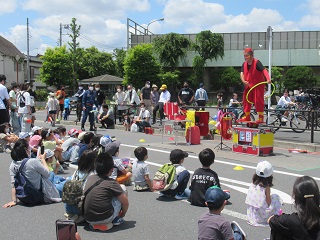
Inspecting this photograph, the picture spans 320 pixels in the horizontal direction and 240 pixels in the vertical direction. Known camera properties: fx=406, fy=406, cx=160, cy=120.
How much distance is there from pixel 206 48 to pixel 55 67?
18729mm

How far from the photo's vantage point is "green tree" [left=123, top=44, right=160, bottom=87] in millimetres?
44438

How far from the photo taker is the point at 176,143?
13195 mm

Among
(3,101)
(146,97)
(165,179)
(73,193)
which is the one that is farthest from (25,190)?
(146,97)

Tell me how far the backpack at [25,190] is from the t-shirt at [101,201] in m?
1.51

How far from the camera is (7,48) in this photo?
59.2 metres

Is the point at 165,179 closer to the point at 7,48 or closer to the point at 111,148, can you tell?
the point at 111,148

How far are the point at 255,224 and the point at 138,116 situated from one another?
1238 cm

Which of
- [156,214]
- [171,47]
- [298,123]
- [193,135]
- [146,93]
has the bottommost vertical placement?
[156,214]

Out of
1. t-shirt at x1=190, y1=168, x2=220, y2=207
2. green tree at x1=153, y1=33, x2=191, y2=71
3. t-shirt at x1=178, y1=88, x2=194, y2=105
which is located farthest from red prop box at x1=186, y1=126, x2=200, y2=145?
green tree at x1=153, y1=33, x2=191, y2=71

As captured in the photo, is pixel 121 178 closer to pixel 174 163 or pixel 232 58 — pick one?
pixel 174 163

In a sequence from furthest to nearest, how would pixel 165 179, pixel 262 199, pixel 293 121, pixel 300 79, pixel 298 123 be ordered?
pixel 300 79
pixel 293 121
pixel 298 123
pixel 165 179
pixel 262 199

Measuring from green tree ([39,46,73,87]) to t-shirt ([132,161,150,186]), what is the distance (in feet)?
131

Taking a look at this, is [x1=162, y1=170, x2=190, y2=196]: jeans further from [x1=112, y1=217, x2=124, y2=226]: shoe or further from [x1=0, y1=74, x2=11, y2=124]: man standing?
[x1=0, y1=74, x2=11, y2=124]: man standing

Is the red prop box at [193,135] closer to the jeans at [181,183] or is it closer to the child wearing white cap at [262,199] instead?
the jeans at [181,183]
